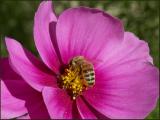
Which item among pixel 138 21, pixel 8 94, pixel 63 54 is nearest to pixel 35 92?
pixel 8 94

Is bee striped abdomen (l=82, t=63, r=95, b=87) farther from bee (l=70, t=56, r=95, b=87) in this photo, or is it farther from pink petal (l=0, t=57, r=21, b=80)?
pink petal (l=0, t=57, r=21, b=80)

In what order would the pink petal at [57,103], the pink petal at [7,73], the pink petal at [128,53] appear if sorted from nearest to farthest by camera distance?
1. the pink petal at [57,103]
2. the pink petal at [7,73]
3. the pink petal at [128,53]

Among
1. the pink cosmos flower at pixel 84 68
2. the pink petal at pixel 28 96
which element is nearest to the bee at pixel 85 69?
the pink cosmos flower at pixel 84 68

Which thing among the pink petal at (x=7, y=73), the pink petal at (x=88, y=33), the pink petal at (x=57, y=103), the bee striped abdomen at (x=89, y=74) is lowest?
the pink petal at (x=57, y=103)

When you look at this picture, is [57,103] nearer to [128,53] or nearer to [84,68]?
[84,68]

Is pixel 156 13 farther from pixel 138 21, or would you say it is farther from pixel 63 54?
pixel 63 54

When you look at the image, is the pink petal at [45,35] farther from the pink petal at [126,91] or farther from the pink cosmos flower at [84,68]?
the pink petal at [126,91]

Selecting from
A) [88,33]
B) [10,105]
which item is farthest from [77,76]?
[10,105]
